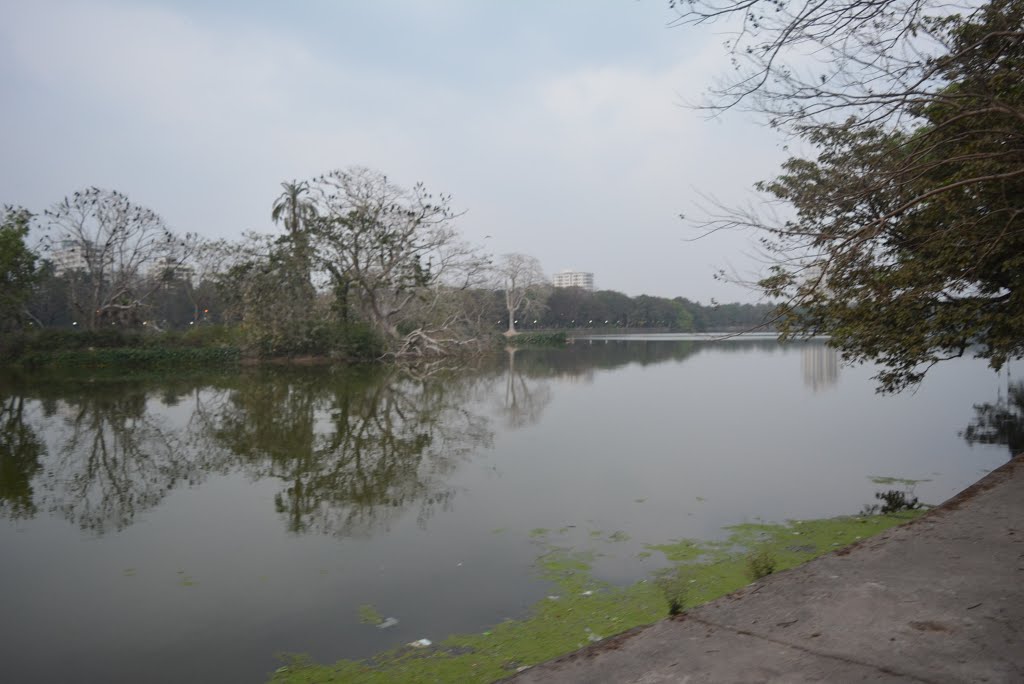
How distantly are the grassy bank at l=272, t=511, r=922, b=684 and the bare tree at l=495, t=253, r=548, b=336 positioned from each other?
172ft

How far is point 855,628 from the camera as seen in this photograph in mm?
2943

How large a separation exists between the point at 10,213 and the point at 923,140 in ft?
115

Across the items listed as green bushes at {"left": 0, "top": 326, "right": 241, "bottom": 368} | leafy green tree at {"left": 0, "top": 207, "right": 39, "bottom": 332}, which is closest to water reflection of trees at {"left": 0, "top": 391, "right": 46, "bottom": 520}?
green bushes at {"left": 0, "top": 326, "right": 241, "bottom": 368}

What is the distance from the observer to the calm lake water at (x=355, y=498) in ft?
14.8

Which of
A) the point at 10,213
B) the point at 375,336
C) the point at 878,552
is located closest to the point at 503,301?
the point at 375,336

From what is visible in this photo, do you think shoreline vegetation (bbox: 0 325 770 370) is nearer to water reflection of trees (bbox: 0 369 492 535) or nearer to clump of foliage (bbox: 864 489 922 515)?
water reflection of trees (bbox: 0 369 492 535)

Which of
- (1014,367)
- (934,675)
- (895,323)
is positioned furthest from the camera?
(1014,367)

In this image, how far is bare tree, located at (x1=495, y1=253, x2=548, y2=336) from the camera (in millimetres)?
60250

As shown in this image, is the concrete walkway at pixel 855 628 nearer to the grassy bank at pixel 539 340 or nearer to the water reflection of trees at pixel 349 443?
the water reflection of trees at pixel 349 443

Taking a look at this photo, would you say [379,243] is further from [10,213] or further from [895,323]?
[895,323]

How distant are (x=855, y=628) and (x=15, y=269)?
34921mm

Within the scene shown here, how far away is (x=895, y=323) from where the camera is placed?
7906 mm

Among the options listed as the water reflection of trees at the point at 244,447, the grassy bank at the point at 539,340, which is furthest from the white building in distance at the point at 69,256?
the grassy bank at the point at 539,340

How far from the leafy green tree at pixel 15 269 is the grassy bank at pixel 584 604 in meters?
30.9
